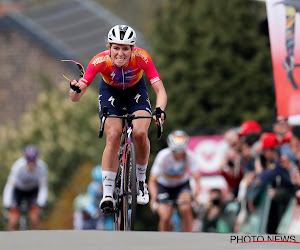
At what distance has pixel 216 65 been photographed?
34.4 metres

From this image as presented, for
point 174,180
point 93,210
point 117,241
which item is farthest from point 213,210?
point 117,241

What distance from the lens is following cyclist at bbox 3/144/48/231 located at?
1797 centimetres

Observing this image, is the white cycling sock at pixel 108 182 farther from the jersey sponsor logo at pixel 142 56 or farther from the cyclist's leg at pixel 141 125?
the jersey sponsor logo at pixel 142 56

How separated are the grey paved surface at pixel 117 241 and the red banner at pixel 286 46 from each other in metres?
2.62

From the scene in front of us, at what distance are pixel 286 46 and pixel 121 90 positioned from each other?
2.56 meters

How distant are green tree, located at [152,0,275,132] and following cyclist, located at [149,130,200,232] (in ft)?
51.6

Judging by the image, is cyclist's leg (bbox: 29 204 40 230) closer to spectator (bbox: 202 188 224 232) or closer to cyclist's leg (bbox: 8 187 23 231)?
cyclist's leg (bbox: 8 187 23 231)

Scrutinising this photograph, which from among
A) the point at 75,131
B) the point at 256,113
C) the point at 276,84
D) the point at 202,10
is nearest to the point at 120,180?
the point at 276,84

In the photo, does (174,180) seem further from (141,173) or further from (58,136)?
(58,136)

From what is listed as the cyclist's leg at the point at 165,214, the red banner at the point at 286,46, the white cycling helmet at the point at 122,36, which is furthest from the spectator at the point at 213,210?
the white cycling helmet at the point at 122,36

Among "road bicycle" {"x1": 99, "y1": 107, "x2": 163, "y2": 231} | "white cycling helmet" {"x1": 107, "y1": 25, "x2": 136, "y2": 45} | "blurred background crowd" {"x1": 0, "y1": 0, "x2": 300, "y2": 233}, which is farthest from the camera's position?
"blurred background crowd" {"x1": 0, "y1": 0, "x2": 300, "y2": 233}

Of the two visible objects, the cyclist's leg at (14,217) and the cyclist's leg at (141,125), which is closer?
the cyclist's leg at (141,125)

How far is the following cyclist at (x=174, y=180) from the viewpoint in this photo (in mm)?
15789

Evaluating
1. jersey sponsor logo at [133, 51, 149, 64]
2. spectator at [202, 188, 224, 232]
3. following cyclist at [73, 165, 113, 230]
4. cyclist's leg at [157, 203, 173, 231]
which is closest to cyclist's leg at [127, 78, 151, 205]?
jersey sponsor logo at [133, 51, 149, 64]
